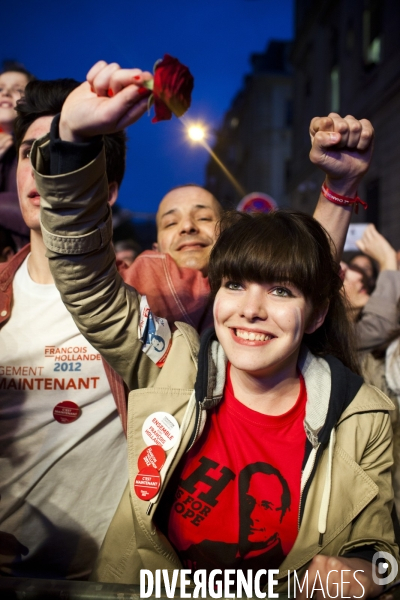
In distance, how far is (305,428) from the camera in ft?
5.70

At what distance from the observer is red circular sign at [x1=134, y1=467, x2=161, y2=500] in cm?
162

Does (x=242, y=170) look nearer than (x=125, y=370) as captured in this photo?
No

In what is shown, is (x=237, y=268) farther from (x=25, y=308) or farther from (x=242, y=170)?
(x=242, y=170)

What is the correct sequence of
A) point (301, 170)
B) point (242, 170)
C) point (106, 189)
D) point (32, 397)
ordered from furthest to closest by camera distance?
point (242, 170), point (301, 170), point (32, 397), point (106, 189)

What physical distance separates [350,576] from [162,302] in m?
1.11

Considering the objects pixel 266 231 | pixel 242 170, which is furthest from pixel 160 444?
pixel 242 170

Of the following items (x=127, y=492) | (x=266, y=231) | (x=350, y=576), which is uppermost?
(x=266, y=231)

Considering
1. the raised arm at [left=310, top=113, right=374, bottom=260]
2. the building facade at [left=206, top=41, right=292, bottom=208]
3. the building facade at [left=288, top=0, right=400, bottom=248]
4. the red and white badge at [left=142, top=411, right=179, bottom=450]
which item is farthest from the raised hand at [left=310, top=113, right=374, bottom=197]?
the building facade at [left=206, top=41, right=292, bottom=208]

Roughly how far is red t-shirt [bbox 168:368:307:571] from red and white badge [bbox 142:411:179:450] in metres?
0.11

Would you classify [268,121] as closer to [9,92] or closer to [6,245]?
[9,92]

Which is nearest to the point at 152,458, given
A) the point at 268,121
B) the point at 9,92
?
the point at 9,92

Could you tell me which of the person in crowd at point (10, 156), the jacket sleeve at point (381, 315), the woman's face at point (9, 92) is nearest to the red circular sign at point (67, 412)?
the person in crowd at point (10, 156)

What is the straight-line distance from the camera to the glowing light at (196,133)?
61.3 inches

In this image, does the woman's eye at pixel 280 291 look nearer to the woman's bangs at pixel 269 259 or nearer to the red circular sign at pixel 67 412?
the woman's bangs at pixel 269 259
